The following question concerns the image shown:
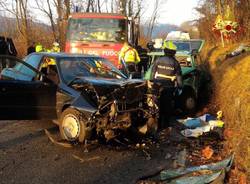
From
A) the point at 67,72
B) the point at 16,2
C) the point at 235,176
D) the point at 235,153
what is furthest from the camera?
the point at 16,2

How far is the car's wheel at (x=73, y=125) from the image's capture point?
26.0 ft

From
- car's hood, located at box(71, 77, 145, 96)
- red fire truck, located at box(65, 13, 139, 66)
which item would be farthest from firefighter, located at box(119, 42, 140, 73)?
car's hood, located at box(71, 77, 145, 96)

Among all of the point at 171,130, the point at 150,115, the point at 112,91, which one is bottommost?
the point at 171,130

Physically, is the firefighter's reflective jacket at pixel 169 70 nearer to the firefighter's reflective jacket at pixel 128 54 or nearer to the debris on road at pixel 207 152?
the debris on road at pixel 207 152

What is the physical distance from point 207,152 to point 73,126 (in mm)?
2263

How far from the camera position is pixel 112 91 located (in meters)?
7.90

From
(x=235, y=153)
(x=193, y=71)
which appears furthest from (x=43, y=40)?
(x=235, y=153)

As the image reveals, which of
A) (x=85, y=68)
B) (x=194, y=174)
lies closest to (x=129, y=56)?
(x=85, y=68)

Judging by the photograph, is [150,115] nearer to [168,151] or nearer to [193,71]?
[168,151]

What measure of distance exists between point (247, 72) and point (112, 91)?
3.54m

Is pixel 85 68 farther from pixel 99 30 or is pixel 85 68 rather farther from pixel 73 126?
pixel 99 30

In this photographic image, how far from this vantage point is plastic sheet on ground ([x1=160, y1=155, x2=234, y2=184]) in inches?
225

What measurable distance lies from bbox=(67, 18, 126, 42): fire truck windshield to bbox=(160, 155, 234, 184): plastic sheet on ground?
9599 millimetres

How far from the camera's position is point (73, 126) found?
8.12 meters
